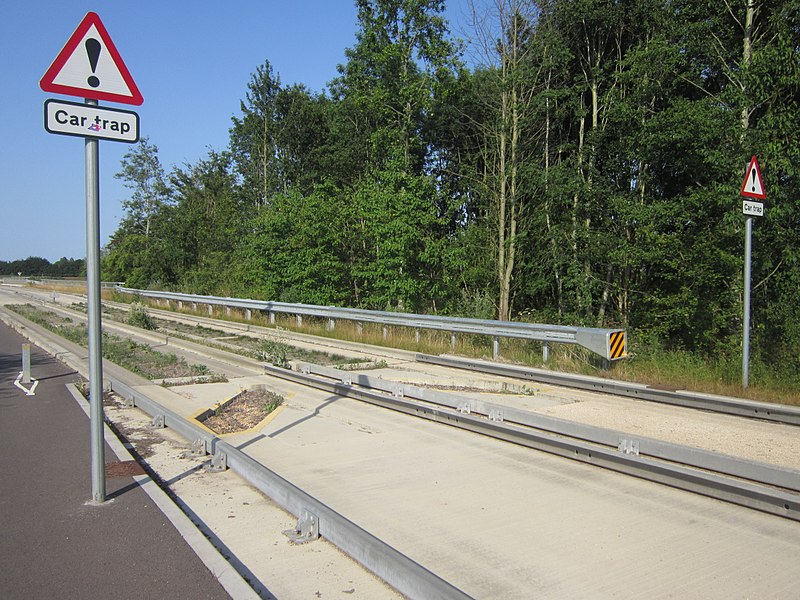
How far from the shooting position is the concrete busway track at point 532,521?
13.2ft

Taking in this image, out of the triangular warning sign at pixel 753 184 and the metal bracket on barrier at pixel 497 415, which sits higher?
the triangular warning sign at pixel 753 184

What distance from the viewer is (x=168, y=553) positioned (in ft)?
14.6

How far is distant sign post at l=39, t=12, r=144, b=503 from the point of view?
500cm

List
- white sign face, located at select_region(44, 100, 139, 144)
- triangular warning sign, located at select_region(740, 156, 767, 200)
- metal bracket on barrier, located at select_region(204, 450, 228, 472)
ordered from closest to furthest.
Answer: white sign face, located at select_region(44, 100, 139, 144)
metal bracket on barrier, located at select_region(204, 450, 228, 472)
triangular warning sign, located at select_region(740, 156, 767, 200)

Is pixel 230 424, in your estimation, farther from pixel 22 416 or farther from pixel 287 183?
pixel 287 183

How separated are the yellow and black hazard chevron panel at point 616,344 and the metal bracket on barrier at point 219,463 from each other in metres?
8.19

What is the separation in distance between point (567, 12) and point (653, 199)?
8.22 m

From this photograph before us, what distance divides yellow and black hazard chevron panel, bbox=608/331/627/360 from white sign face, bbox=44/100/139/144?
31.5 feet

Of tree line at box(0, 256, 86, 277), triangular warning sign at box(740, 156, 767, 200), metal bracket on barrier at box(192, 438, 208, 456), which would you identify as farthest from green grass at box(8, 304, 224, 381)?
tree line at box(0, 256, 86, 277)

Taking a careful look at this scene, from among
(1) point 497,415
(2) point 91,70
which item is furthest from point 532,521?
(2) point 91,70

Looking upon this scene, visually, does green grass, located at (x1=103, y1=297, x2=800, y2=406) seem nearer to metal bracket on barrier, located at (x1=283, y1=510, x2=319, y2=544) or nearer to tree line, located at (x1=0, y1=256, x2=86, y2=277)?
metal bracket on barrier, located at (x1=283, y1=510, x2=319, y2=544)

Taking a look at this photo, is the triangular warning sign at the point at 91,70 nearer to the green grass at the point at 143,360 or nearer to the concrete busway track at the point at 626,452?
the concrete busway track at the point at 626,452

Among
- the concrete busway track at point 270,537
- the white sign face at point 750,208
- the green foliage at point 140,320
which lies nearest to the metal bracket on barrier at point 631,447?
the concrete busway track at point 270,537

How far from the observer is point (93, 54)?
5.14m
